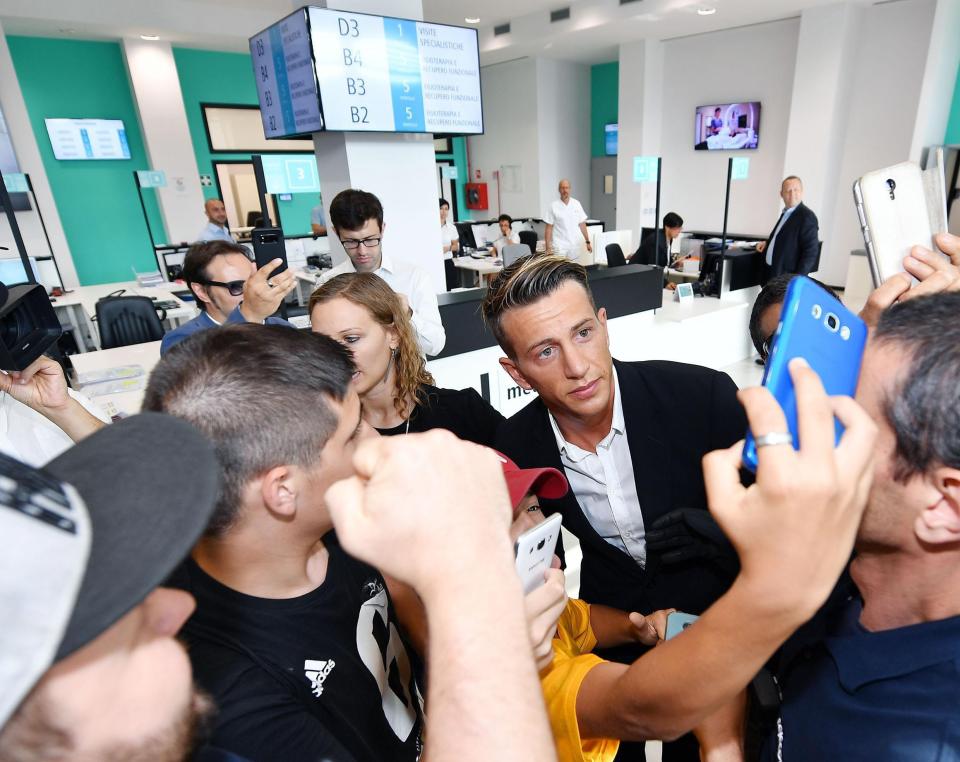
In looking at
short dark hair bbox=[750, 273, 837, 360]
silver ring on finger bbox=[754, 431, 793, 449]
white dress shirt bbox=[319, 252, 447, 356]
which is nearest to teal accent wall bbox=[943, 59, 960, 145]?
short dark hair bbox=[750, 273, 837, 360]

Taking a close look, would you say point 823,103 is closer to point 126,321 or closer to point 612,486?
point 612,486

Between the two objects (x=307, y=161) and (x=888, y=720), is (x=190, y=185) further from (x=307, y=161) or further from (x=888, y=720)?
(x=888, y=720)

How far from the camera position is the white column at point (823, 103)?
6.88 m

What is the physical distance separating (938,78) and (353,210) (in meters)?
8.06

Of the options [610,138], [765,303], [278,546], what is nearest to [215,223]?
[765,303]

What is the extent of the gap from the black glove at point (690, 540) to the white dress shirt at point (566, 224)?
6.89 meters

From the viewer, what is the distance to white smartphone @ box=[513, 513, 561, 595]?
74cm

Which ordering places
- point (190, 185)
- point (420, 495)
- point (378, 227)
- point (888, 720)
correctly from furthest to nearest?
1. point (190, 185)
2. point (378, 227)
3. point (888, 720)
4. point (420, 495)

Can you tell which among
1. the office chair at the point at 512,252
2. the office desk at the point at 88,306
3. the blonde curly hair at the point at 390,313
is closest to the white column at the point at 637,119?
the office chair at the point at 512,252

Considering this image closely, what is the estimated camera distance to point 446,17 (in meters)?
7.58

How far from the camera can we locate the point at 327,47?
3174 mm

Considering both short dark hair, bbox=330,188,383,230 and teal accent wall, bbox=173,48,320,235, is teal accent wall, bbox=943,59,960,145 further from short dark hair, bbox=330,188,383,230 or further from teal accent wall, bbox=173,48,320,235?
teal accent wall, bbox=173,48,320,235

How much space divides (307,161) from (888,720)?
3.73 m

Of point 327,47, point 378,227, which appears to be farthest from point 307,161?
point 378,227
